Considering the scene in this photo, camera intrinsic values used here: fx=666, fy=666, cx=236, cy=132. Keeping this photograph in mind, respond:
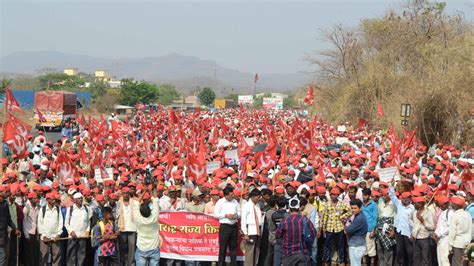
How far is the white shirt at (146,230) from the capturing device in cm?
1002

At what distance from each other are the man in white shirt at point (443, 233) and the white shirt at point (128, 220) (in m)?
4.58

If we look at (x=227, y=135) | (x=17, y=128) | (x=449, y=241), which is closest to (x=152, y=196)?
(x=449, y=241)

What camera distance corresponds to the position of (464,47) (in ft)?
96.3

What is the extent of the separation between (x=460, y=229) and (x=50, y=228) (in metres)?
6.06

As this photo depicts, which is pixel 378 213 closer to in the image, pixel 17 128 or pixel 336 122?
pixel 17 128

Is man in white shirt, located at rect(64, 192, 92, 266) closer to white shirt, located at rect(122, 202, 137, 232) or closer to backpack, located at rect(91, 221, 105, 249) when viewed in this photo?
backpack, located at rect(91, 221, 105, 249)

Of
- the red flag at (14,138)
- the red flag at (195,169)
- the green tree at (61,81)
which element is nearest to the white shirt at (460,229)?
the red flag at (195,169)

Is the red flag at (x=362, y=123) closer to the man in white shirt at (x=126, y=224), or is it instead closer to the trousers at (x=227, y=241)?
the trousers at (x=227, y=241)

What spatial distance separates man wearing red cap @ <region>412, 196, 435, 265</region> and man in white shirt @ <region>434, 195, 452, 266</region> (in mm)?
133

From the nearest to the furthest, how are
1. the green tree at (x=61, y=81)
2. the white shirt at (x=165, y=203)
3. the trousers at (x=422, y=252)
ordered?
the trousers at (x=422, y=252) → the white shirt at (x=165, y=203) → the green tree at (x=61, y=81)

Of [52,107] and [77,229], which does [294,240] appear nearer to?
[77,229]

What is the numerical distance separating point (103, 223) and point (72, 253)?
2.75 feet

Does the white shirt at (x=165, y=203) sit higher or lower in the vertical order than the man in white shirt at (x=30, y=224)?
higher

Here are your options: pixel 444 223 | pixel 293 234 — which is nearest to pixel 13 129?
pixel 293 234
